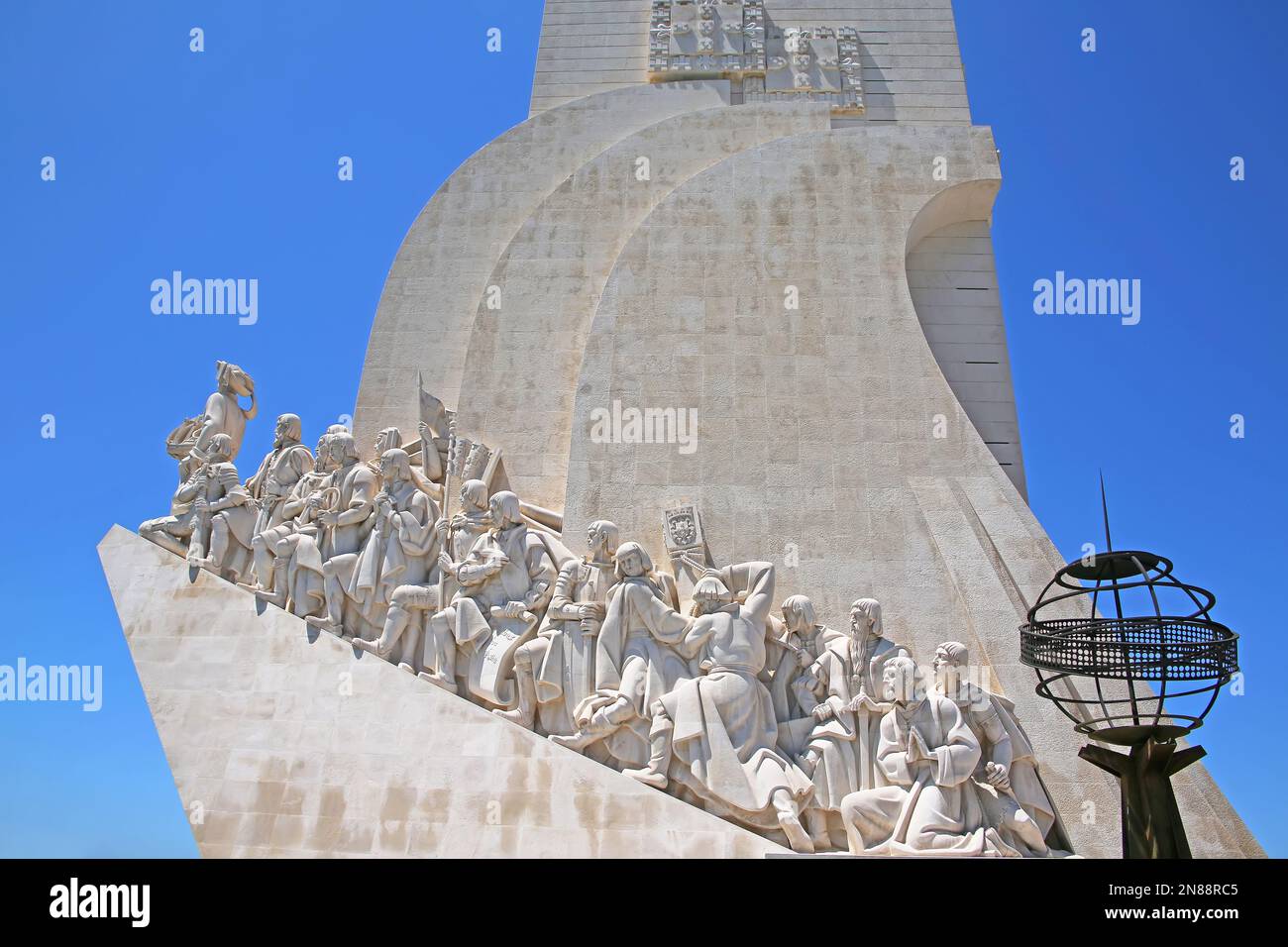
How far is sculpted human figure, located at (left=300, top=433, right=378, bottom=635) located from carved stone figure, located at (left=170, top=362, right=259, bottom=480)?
1450mm

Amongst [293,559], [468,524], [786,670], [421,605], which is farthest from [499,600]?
[786,670]

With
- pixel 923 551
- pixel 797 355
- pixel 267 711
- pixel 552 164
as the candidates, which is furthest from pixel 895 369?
pixel 267 711

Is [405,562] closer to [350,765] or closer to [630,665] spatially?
[350,765]

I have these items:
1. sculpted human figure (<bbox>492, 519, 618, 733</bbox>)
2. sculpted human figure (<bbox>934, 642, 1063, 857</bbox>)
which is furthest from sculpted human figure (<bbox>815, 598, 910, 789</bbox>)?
sculpted human figure (<bbox>492, 519, 618, 733</bbox>)

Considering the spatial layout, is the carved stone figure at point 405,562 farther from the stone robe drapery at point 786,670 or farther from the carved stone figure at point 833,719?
the carved stone figure at point 833,719

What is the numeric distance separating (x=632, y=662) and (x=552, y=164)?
6563 millimetres

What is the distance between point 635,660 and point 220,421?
487 cm

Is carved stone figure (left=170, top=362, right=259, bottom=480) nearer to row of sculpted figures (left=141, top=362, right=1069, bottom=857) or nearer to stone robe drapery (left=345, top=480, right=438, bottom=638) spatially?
row of sculpted figures (left=141, top=362, right=1069, bottom=857)

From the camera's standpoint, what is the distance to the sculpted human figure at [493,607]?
8.95 meters

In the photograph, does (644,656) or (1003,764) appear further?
(644,656)

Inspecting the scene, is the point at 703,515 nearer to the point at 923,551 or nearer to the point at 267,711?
the point at 923,551

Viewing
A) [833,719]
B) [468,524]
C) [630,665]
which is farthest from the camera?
[468,524]

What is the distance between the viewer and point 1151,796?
593 cm

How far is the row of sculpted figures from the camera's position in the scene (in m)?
8.16
